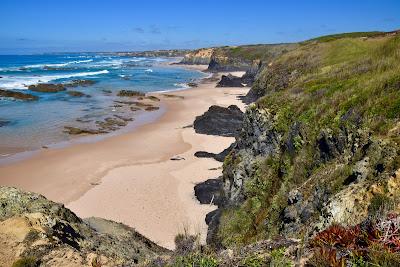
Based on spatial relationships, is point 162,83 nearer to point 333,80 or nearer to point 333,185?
point 333,80

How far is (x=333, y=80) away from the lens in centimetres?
1420

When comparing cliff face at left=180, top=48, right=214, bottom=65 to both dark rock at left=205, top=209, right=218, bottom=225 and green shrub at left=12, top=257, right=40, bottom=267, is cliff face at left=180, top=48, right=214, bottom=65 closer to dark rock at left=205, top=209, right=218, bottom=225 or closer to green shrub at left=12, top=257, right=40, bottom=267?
dark rock at left=205, top=209, right=218, bottom=225

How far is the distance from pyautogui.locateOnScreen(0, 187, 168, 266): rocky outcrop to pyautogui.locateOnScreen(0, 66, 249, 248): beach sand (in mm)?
4290

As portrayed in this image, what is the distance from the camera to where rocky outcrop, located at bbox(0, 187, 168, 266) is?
611 cm

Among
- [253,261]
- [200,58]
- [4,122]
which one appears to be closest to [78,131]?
[4,122]

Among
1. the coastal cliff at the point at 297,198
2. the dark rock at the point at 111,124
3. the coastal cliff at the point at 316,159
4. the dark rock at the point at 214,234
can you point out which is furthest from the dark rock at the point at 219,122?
the dark rock at the point at 214,234

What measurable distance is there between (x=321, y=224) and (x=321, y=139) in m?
4.14

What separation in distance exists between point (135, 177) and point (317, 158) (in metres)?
13.0

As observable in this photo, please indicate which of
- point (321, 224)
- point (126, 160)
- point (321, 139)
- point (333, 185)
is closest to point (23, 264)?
point (321, 224)

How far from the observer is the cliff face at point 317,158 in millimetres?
7301

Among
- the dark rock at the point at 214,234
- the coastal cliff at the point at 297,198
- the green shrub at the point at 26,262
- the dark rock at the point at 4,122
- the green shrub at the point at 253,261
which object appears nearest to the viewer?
the green shrub at the point at 253,261

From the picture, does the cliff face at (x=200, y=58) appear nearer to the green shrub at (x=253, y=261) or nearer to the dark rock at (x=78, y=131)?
the dark rock at (x=78, y=131)

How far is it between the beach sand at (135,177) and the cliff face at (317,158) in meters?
2.12

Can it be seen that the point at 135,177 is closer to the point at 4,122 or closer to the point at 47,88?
the point at 4,122
